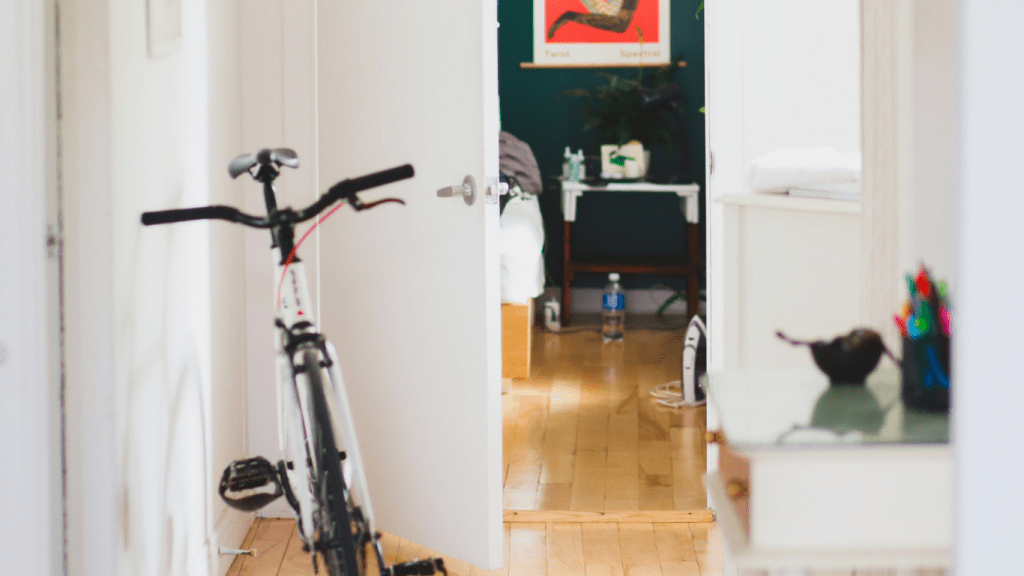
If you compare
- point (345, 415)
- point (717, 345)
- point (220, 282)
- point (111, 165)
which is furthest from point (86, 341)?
point (717, 345)

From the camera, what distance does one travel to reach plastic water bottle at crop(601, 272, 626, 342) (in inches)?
207

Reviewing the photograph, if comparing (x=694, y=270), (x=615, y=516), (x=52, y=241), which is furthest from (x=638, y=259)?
(x=52, y=241)

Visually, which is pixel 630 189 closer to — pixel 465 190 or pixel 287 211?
pixel 465 190

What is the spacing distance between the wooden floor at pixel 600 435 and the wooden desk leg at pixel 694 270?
54 cm

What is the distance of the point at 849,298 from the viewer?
6.16ft

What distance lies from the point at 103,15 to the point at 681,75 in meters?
4.45

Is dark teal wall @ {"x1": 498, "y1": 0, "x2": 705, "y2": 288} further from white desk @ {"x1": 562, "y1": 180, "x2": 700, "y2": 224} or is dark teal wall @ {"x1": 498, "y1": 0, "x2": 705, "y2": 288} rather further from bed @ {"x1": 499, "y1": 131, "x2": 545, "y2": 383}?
bed @ {"x1": 499, "y1": 131, "x2": 545, "y2": 383}

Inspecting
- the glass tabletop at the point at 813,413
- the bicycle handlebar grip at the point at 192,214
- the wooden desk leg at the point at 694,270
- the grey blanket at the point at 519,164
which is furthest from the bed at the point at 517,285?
the glass tabletop at the point at 813,413

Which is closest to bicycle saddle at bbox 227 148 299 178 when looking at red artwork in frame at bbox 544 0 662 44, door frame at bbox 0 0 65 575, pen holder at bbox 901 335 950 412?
door frame at bbox 0 0 65 575

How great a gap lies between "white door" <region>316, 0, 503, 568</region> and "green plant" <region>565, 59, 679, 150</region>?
3176mm

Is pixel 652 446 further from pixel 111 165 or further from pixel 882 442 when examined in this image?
pixel 882 442

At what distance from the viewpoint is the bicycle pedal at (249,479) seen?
209 cm

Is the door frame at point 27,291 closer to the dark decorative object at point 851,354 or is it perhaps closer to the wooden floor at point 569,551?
the wooden floor at point 569,551

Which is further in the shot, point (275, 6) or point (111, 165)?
point (275, 6)
